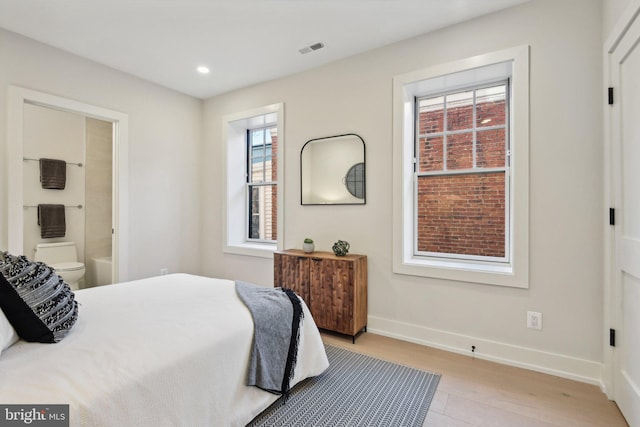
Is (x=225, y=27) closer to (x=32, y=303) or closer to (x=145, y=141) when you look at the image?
(x=145, y=141)

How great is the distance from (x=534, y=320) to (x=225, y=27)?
3424 millimetres

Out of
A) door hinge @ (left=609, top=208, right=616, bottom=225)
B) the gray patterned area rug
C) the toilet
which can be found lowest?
the gray patterned area rug

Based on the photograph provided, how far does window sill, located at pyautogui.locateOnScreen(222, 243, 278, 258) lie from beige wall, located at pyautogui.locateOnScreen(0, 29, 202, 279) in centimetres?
67

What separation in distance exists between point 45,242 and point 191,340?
389cm

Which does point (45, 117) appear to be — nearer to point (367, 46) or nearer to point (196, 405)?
point (367, 46)

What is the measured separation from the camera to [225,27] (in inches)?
103

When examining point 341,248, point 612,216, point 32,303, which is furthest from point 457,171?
point 32,303

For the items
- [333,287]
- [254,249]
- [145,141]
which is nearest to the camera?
[333,287]

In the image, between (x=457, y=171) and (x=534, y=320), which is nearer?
(x=534, y=320)

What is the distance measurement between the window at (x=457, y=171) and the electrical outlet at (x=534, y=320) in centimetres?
27

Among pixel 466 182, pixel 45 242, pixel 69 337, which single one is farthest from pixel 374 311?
pixel 45 242

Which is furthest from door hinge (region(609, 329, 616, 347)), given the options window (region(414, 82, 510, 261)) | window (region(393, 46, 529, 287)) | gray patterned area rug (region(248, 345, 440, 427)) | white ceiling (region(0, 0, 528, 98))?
white ceiling (region(0, 0, 528, 98))

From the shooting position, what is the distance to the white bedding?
3.38ft

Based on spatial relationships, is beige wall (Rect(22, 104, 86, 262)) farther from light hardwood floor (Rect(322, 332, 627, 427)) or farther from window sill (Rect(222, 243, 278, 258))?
light hardwood floor (Rect(322, 332, 627, 427))
